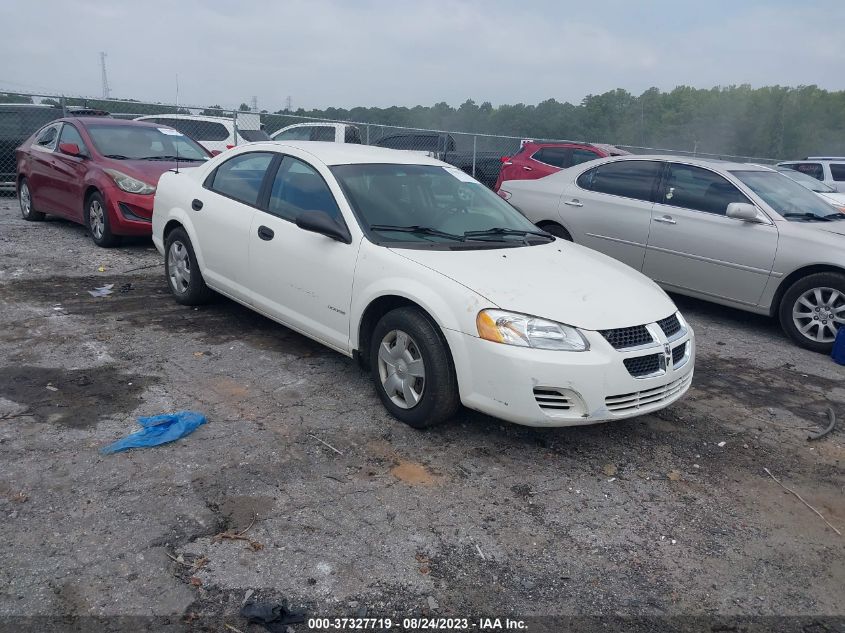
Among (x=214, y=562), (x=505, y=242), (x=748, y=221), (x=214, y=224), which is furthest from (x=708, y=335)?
(x=214, y=562)

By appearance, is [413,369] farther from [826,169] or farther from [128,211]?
[826,169]

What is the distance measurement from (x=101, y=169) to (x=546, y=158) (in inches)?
356

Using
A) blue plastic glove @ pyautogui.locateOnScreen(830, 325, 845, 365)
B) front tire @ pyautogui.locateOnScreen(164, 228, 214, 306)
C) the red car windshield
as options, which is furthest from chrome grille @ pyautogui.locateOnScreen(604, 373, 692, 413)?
the red car windshield

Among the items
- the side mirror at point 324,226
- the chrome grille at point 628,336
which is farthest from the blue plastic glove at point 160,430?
the chrome grille at point 628,336

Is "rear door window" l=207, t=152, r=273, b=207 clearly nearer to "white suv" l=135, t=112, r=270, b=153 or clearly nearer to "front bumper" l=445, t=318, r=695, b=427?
"front bumper" l=445, t=318, r=695, b=427

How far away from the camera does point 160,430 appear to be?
4.06 m

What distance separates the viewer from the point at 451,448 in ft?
13.5

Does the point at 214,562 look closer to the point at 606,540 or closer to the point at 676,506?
the point at 606,540

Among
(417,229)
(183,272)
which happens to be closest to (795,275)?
(417,229)

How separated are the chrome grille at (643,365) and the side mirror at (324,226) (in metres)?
1.89

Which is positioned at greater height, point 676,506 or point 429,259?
point 429,259

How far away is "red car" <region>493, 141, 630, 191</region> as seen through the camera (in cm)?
1454

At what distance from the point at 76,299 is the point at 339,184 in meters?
3.35

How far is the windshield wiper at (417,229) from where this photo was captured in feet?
15.3
